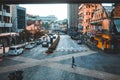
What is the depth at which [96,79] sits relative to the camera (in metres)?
28.9

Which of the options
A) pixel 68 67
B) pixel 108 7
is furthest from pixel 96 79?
pixel 108 7

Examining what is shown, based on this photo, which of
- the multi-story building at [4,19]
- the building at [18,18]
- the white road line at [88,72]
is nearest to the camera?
the white road line at [88,72]

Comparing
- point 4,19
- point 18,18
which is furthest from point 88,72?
point 18,18

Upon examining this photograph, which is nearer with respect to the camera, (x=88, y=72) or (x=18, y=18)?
(x=88, y=72)

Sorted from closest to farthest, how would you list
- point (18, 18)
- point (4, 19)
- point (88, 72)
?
1. point (88, 72)
2. point (4, 19)
3. point (18, 18)

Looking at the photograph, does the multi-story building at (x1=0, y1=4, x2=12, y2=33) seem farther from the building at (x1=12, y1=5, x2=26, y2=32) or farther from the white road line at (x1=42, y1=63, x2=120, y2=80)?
the white road line at (x1=42, y1=63, x2=120, y2=80)

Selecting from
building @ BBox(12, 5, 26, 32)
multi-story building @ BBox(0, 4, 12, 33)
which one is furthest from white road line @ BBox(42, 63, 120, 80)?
building @ BBox(12, 5, 26, 32)

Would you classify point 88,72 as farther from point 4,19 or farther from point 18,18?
point 18,18

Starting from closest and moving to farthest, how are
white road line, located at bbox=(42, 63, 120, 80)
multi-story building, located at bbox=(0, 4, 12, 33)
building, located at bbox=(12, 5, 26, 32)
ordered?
white road line, located at bbox=(42, 63, 120, 80)
multi-story building, located at bbox=(0, 4, 12, 33)
building, located at bbox=(12, 5, 26, 32)

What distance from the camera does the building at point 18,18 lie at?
95375 mm

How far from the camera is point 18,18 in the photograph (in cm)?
9875

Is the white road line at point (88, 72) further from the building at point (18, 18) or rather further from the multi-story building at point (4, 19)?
the building at point (18, 18)

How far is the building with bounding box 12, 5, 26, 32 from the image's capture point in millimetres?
95375

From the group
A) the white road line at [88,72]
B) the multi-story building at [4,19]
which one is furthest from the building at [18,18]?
the white road line at [88,72]
